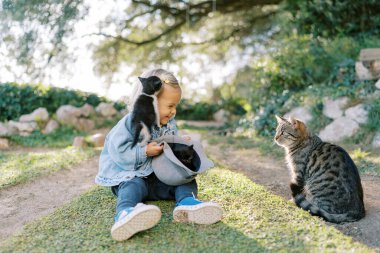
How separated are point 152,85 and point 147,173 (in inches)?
29.2

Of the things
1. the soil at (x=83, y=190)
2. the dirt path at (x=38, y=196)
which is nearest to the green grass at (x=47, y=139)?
the soil at (x=83, y=190)

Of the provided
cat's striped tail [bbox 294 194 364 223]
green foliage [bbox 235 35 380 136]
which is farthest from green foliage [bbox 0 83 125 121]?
cat's striped tail [bbox 294 194 364 223]

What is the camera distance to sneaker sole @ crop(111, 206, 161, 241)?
9.43 ft

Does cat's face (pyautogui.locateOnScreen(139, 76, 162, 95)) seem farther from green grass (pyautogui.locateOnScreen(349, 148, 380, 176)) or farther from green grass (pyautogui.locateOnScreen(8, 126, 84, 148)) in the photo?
green grass (pyautogui.locateOnScreen(8, 126, 84, 148))

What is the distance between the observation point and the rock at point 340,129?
23.2ft

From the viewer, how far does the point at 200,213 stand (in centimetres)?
321

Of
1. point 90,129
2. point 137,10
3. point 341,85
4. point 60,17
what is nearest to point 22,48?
point 60,17

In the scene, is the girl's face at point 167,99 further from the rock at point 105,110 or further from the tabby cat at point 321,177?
the rock at point 105,110

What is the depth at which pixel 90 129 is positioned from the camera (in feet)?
33.9

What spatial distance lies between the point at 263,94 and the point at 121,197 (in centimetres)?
656

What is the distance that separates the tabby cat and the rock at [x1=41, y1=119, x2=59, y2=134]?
6.31m

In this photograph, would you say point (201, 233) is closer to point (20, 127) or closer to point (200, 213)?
point (200, 213)

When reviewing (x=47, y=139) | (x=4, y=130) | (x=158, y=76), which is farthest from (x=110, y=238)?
(x=4, y=130)

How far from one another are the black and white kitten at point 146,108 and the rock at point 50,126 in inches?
256
